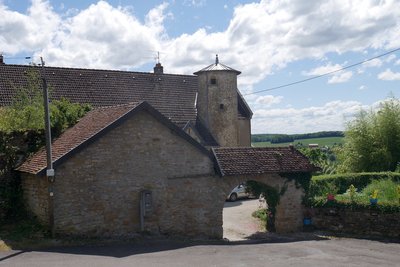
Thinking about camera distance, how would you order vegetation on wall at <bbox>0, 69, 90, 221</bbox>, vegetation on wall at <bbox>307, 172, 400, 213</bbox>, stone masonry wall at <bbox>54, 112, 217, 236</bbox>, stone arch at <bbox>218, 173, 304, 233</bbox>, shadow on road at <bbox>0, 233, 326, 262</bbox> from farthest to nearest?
1. stone arch at <bbox>218, 173, 304, 233</bbox>
2. vegetation on wall at <bbox>307, 172, 400, 213</bbox>
3. vegetation on wall at <bbox>0, 69, 90, 221</bbox>
4. stone masonry wall at <bbox>54, 112, 217, 236</bbox>
5. shadow on road at <bbox>0, 233, 326, 262</bbox>

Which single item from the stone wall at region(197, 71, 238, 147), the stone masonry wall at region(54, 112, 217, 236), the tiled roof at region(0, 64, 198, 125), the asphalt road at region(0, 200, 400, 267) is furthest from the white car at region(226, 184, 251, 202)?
the stone masonry wall at region(54, 112, 217, 236)

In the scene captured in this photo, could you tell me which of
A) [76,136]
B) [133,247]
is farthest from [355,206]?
[76,136]

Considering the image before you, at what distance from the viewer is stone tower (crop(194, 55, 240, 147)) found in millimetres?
34188

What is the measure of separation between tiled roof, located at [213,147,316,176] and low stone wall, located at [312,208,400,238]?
7.20ft

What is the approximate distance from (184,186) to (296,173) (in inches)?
215

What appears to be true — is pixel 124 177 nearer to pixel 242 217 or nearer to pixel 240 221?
pixel 240 221

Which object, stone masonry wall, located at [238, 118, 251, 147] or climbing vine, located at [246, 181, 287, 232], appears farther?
stone masonry wall, located at [238, 118, 251, 147]

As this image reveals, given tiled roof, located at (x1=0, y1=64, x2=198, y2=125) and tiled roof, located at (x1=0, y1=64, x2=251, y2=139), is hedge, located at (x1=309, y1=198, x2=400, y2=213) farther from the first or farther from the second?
tiled roof, located at (x1=0, y1=64, x2=198, y2=125)

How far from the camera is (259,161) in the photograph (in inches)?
830

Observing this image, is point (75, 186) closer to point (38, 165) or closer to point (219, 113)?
point (38, 165)

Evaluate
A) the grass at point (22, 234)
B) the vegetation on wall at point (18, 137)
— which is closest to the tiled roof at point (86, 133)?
the vegetation on wall at point (18, 137)

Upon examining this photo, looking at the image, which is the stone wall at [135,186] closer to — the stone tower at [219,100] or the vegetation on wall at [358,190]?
the vegetation on wall at [358,190]

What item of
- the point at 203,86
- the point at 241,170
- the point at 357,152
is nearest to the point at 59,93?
the point at 203,86

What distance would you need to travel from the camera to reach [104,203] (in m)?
17.1
